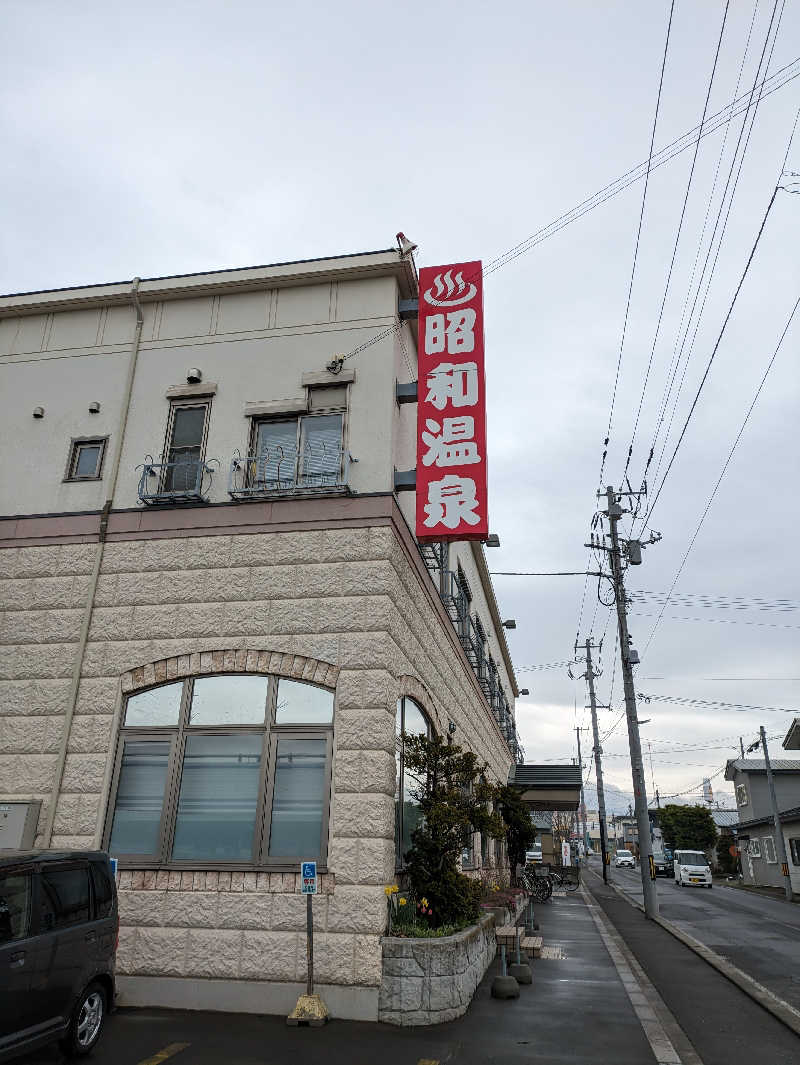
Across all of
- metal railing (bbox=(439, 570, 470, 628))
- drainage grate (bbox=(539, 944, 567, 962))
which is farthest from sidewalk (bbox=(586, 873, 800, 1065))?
metal railing (bbox=(439, 570, 470, 628))

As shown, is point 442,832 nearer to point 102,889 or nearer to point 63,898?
point 102,889

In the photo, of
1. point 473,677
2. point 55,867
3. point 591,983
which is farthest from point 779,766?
point 55,867

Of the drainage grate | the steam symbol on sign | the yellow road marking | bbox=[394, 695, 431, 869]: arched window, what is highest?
the steam symbol on sign

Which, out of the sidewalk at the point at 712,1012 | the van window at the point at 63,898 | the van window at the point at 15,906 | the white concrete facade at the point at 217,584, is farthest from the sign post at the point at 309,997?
the sidewalk at the point at 712,1012

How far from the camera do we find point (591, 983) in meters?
11.3

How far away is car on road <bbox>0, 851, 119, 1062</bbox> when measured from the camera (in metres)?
6.11

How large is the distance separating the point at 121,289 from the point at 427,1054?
41.4 ft

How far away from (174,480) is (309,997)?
7757mm

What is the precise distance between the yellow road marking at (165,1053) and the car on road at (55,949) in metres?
0.62

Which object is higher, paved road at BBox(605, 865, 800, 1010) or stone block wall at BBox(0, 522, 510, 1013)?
stone block wall at BBox(0, 522, 510, 1013)

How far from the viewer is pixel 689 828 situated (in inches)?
2884

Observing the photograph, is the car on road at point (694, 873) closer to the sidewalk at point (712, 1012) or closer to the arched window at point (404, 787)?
the sidewalk at point (712, 1012)

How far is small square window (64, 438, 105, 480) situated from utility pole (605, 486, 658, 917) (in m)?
19.4

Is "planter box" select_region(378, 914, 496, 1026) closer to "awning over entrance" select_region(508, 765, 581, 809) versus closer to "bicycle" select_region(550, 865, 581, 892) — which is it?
"awning over entrance" select_region(508, 765, 581, 809)
